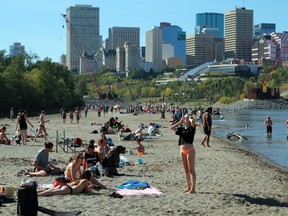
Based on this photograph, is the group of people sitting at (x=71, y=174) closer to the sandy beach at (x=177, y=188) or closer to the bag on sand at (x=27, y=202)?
the sandy beach at (x=177, y=188)

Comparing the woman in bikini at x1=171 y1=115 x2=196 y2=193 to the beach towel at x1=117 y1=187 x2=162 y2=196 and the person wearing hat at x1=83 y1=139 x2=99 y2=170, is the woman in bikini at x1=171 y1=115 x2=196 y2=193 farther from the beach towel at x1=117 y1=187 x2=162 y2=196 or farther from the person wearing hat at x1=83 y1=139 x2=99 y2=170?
the person wearing hat at x1=83 y1=139 x2=99 y2=170

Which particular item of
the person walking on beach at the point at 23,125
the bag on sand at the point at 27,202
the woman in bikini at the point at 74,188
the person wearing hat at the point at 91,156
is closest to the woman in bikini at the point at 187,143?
the woman in bikini at the point at 74,188

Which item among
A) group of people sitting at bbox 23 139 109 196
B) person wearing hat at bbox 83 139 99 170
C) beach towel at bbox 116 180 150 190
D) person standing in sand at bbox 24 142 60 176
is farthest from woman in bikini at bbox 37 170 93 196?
person wearing hat at bbox 83 139 99 170

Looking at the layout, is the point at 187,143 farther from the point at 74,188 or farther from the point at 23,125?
the point at 23,125

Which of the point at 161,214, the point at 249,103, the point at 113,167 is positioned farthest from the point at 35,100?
the point at 249,103

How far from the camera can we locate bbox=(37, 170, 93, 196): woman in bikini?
37.7ft

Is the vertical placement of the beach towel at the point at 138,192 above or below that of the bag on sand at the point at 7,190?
below

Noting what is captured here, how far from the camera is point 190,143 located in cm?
1178

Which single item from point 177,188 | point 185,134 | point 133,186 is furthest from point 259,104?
point 185,134

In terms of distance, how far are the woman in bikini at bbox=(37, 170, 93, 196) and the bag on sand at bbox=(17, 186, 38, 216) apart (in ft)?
7.27

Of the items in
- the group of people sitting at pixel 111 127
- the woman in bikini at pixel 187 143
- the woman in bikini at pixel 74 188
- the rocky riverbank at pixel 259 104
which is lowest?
the rocky riverbank at pixel 259 104

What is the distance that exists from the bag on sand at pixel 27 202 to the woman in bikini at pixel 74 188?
2217mm

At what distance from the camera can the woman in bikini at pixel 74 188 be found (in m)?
11.5

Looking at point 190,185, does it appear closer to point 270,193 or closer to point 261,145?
point 270,193
